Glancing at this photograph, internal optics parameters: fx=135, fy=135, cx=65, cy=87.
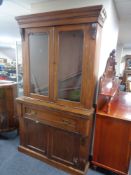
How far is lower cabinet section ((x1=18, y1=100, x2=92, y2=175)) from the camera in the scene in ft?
5.23

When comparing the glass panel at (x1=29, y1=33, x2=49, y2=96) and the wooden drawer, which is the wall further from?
the wooden drawer

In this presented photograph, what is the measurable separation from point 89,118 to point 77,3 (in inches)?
52.5

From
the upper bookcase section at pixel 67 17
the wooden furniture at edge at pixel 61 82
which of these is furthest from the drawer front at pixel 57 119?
the upper bookcase section at pixel 67 17

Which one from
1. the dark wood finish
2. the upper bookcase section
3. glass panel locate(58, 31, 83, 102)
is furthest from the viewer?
the dark wood finish

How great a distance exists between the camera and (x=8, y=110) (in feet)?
7.97

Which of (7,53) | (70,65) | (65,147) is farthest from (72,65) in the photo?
(7,53)

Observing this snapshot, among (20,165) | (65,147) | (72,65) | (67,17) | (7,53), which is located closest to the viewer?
(67,17)

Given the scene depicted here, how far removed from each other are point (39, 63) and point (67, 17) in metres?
0.66

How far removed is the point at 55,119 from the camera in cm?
169

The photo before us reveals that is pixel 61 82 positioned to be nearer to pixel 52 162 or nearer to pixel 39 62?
pixel 39 62

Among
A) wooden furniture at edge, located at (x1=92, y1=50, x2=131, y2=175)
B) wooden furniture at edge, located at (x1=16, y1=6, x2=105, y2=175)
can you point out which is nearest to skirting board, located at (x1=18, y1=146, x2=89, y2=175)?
wooden furniture at edge, located at (x1=16, y1=6, x2=105, y2=175)

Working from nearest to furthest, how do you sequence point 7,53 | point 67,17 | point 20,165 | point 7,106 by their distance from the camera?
point 67,17 → point 20,165 → point 7,106 → point 7,53

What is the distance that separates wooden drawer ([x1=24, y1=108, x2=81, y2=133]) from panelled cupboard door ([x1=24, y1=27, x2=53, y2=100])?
0.21m

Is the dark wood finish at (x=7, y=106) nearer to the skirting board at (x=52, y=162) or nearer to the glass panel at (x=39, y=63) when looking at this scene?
the skirting board at (x=52, y=162)
